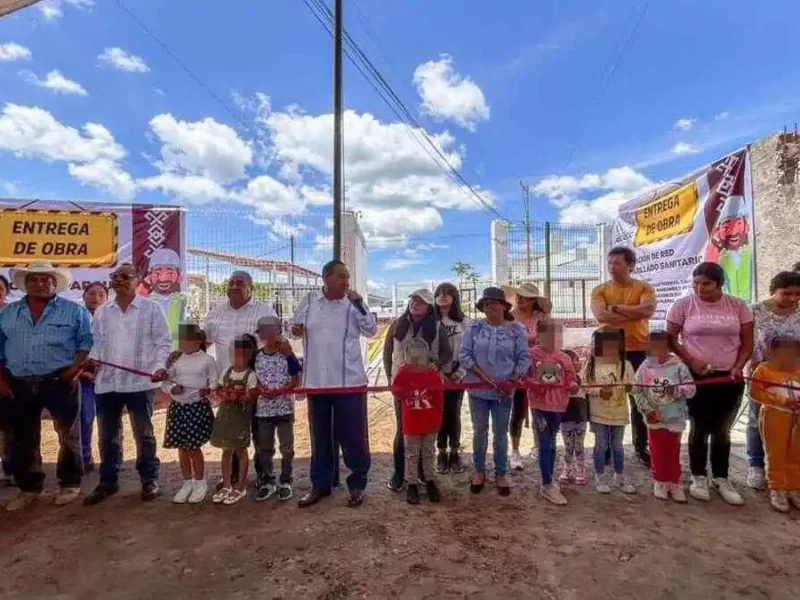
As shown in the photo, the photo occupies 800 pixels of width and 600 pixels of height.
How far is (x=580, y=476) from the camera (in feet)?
13.3

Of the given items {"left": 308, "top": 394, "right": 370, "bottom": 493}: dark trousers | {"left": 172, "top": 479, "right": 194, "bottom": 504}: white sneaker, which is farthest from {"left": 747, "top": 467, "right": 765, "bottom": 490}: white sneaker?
{"left": 172, "top": 479, "right": 194, "bottom": 504}: white sneaker

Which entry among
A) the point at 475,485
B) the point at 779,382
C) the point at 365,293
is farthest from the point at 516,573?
the point at 365,293

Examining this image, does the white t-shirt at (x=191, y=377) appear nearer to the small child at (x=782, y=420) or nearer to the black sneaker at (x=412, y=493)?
the black sneaker at (x=412, y=493)

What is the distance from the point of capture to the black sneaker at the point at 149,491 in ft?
12.6

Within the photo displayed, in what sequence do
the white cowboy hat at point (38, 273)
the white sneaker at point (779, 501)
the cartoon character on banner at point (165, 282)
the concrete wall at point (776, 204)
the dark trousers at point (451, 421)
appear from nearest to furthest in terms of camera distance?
the white sneaker at point (779, 501), the white cowboy hat at point (38, 273), the dark trousers at point (451, 421), the concrete wall at point (776, 204), the cartoon character on banner at point (165, 282)

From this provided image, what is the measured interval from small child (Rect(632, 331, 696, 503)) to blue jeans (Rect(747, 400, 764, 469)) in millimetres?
749

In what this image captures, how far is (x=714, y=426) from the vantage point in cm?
376

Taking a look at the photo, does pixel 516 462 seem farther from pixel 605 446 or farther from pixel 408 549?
pixel 408 549

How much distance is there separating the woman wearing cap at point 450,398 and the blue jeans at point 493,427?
0.45 metres

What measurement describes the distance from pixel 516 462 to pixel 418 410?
1369mm

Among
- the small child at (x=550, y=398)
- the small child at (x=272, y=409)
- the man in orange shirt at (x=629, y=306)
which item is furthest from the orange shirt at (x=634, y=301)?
the small child at (x=272, y=409)

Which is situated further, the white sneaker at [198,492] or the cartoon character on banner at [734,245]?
the cartoon character on banner at [734,245]

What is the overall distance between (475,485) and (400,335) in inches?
51.1

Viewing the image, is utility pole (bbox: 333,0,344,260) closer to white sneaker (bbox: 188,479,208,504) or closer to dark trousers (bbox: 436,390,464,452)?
dark trousers (bbox: 436,390,464,452)
